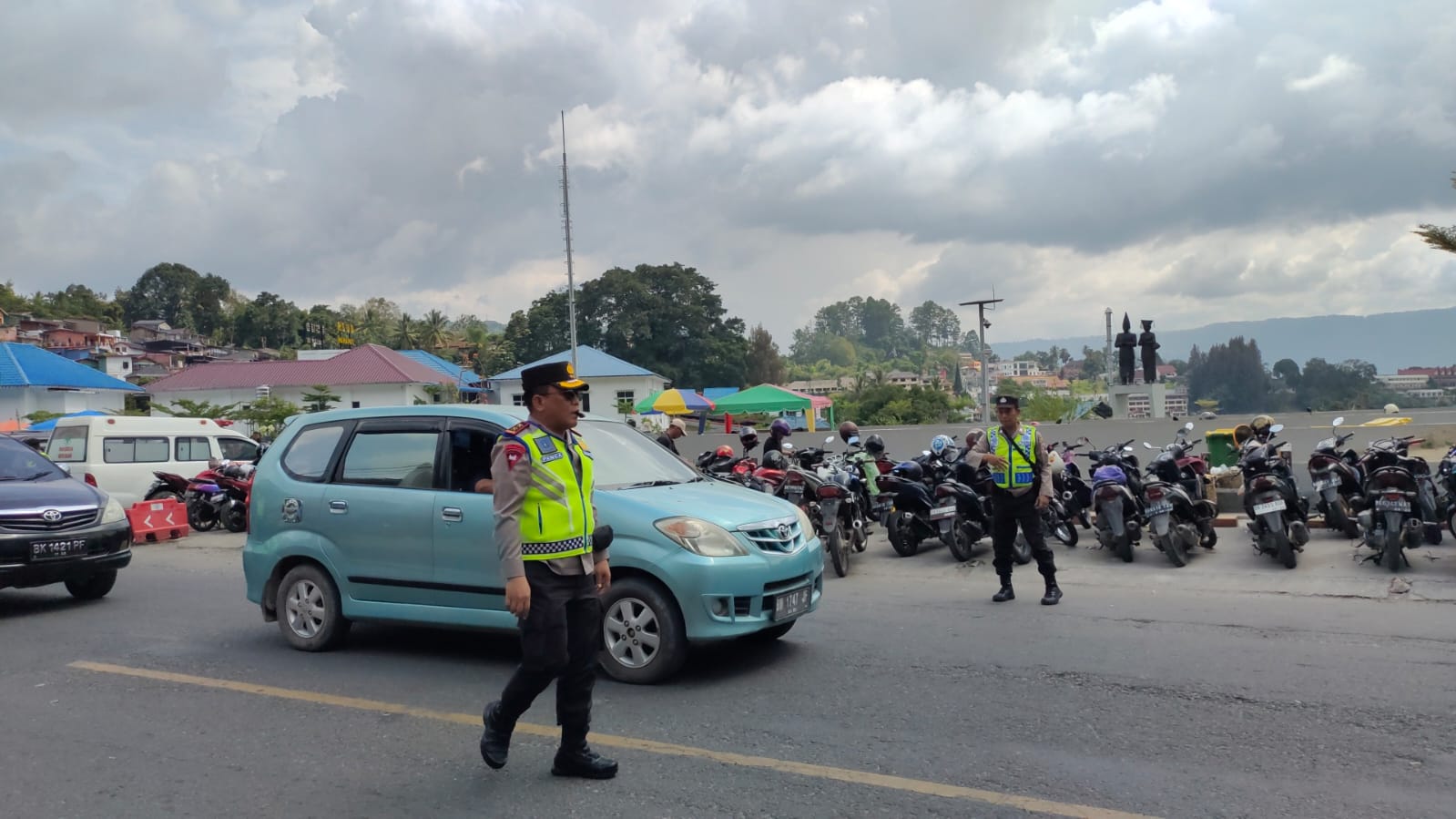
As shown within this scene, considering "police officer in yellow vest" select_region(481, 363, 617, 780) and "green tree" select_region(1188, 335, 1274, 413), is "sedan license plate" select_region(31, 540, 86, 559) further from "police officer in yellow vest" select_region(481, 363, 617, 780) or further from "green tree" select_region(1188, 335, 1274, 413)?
"green tree" select_region(1188, 335, 1274, 413)

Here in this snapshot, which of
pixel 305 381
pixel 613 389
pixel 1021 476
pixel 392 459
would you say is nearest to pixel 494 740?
pixel 392 459

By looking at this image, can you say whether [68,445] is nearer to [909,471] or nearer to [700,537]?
[909,471]

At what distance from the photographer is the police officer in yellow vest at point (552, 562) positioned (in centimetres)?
411

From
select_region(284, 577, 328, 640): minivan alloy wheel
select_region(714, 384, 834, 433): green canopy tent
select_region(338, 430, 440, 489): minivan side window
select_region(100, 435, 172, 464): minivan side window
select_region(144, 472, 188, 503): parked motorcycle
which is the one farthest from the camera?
select_region(714, 384, 834, 433): green canopy tent

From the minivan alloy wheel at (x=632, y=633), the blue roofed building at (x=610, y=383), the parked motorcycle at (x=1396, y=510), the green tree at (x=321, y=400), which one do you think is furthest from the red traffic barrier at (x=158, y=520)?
the blue roofed building at (x=610, y=383)

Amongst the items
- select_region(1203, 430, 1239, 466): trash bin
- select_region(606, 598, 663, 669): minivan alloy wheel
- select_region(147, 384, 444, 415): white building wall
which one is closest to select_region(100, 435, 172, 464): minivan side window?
select_region(606, 598, 663, 669): minivan alloy wheel

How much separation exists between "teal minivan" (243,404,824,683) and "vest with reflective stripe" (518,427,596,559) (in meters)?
1.47

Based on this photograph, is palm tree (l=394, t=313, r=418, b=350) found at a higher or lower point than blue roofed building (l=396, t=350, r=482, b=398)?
higher

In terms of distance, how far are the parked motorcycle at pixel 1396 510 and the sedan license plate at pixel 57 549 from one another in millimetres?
11015

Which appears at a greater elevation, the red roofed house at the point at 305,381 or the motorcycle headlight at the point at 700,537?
the red roofed house at the point at 305,381

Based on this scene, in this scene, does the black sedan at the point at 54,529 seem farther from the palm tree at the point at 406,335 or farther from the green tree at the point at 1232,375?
the palm tree at the point at 406,335

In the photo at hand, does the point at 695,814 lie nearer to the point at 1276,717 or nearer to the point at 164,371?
the point at 1276,717

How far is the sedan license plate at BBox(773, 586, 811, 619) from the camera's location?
5.82 m

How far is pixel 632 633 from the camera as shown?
5.75 metres
